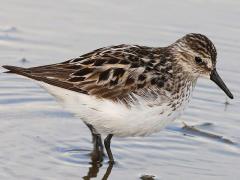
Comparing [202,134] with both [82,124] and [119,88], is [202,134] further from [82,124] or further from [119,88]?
[119,88]

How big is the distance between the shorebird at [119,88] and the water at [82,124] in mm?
613

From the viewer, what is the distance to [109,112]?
34.0 feet

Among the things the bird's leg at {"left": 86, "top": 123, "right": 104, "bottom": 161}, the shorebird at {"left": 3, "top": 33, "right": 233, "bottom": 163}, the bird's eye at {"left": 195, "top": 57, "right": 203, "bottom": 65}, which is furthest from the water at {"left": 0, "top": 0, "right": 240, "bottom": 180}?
the bird's eye at {"left": 195, "top": 57, "right": 203, "bottom": 65}

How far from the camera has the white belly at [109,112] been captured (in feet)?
34.0

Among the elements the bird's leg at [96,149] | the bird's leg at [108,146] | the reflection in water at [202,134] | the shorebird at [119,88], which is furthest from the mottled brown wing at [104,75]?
the reflection in water at [202,134]

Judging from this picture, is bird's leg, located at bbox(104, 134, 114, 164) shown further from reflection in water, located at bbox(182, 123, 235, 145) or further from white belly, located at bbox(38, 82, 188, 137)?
reflection in water, located at bbox(182, 123, 235, 145)

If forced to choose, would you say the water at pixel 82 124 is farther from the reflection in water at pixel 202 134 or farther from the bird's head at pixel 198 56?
the bird's head at pixel 198 56

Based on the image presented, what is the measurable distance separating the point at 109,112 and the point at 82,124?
1.93m

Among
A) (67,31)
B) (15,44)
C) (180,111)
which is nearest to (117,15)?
(67,31)

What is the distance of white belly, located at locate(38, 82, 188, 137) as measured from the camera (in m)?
10.4

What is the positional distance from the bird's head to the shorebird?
55 millimetres

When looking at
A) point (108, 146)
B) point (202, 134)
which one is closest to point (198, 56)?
point (202, 134)

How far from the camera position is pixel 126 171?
35.3ft

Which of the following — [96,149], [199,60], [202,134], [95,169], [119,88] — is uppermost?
[199,60]
